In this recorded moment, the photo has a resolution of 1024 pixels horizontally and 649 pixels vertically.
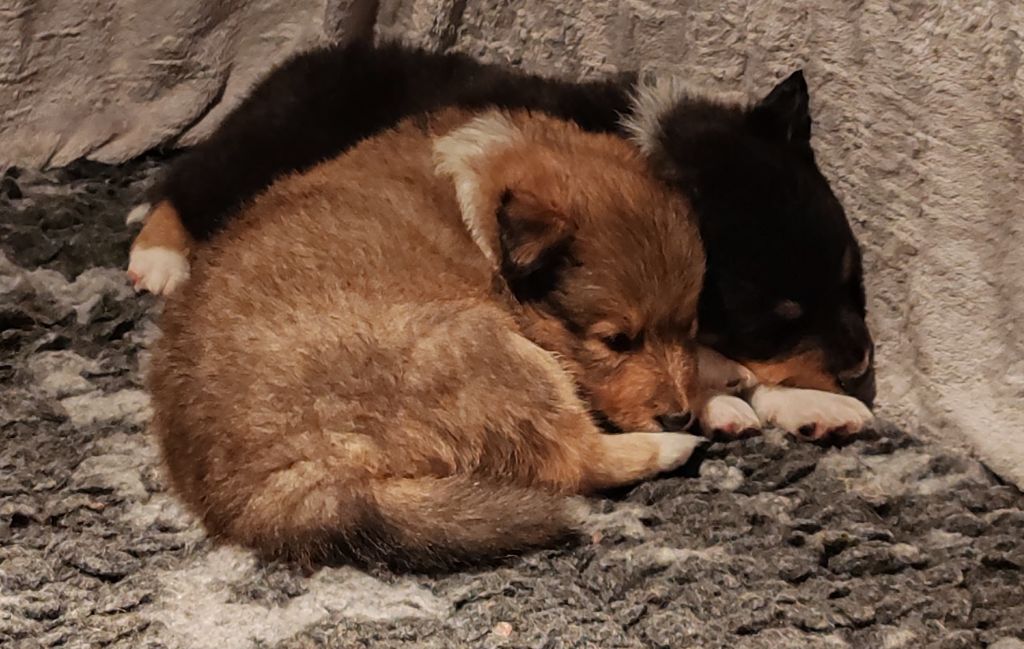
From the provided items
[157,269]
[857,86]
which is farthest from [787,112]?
[157,269]

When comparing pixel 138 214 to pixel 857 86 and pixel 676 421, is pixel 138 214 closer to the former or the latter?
pixel 676 421

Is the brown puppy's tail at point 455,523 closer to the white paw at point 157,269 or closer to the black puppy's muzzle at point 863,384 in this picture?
the black puppy's muzzle at point 863,384

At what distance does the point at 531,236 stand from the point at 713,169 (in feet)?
1.73

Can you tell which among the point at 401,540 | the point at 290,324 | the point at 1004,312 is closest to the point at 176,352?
the point at 290,324

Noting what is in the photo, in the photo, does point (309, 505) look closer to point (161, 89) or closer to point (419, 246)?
point (419, 246)

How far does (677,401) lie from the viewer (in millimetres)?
2363

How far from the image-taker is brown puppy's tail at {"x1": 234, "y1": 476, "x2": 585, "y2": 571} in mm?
1896

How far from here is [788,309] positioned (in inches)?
96.1

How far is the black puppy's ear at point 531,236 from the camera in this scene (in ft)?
7.32

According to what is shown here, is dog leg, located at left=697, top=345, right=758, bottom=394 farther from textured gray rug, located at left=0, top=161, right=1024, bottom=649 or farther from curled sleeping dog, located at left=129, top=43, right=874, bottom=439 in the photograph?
textured gray rug, located at left=0, top=161, right=1024, bottom=649

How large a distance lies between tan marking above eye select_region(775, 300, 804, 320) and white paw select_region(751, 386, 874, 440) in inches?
7.1

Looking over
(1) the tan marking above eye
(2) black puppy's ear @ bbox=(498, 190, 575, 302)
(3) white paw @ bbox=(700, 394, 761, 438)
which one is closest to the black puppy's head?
(1) the tan marking above eye

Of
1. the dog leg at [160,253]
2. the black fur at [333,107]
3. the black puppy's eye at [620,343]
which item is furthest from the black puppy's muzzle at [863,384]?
the dog leg at [160,253]

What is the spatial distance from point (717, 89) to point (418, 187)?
0.85 m
